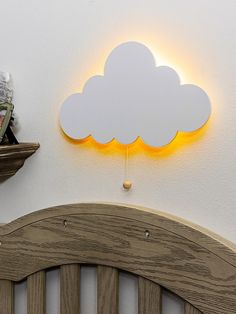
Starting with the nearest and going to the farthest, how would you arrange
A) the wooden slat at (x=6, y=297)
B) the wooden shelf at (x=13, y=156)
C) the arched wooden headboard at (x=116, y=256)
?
the arched wooden headboard at (x=116, y=256) → the wooden shelf at (x=13, y=156) → the wooden slat at (x=6, y=297)

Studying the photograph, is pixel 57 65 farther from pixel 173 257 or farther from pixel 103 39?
pixel 173 257

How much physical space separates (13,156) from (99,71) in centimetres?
28

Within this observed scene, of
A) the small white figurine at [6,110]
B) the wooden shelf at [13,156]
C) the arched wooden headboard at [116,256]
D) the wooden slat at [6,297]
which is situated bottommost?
the wooden slat at [6,297]

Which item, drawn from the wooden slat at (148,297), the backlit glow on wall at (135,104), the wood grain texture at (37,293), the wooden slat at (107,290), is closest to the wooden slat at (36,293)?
the wood grain texture at (37,293)

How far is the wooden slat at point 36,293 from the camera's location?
1132 mm

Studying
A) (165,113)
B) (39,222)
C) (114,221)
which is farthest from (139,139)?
(39,222)

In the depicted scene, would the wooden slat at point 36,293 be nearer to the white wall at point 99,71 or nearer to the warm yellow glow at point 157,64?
the white wall at point 99,71

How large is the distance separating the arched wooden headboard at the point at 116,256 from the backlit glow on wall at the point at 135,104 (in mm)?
170

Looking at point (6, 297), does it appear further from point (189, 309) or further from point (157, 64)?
point (157, 64)

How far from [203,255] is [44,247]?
39 cm

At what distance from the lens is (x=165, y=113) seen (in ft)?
3.28

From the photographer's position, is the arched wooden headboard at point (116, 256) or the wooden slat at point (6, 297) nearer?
the arched wooden headboard at point (116, 256)

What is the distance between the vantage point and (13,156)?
42.7 inches

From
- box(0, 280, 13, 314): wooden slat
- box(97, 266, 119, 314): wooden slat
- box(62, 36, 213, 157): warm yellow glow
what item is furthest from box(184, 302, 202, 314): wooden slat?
box(0, 280, 13, 314): wooden slat
